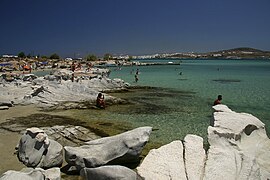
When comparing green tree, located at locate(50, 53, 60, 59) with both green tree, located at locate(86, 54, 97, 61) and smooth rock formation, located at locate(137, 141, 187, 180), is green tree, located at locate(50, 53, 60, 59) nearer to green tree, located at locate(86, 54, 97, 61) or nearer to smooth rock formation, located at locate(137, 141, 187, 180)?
green tree, located at locate(86, 54, 97, 61)

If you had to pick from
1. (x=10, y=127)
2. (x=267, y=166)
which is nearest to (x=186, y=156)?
(x=267, y=166)

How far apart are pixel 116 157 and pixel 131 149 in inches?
21.5

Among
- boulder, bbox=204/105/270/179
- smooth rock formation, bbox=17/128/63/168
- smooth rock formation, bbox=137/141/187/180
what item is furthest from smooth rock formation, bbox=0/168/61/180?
boulder, bbox=204/105/270/179

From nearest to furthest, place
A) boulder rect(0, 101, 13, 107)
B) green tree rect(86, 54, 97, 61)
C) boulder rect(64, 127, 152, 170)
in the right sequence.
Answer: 1. boulder rect(64, 127, 152, 170)
2. boulder rect(0, 101, 13, 107)
3. green tree rect(86, 54, 97, 61)

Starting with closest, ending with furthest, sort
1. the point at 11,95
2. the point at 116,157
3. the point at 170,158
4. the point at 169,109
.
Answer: the point at 170,158 → the point at 116,157 → the point at 169,109 → the point at 11,95

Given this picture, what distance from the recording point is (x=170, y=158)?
6059 millimetres

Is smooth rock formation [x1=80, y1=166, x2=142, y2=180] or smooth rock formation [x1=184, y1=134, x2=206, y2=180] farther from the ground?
smooth rock formation [x1=184, y1=134, x2=206, y2=180]

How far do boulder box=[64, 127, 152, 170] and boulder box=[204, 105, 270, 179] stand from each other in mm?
2340

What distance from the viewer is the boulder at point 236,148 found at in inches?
223

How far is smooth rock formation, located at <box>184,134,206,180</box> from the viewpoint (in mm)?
5527

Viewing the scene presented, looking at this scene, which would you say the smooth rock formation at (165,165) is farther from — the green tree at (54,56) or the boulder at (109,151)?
the green tree at (54,56)

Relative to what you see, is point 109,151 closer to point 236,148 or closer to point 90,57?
point 236,148

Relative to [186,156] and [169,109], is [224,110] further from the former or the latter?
[169,109]

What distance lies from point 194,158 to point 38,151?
16.5 ft
